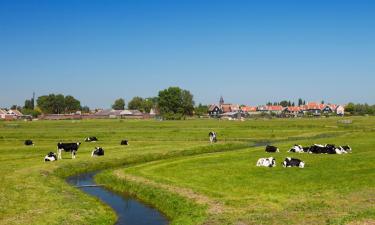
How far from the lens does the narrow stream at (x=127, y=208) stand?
22.2 metres

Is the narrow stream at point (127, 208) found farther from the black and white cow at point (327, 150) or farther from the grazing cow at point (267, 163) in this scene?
the black and white cow at point (327, 150)

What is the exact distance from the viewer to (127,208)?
25109 mm

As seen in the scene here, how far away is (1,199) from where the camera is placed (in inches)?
932

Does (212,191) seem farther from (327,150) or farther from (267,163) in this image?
(327,150)

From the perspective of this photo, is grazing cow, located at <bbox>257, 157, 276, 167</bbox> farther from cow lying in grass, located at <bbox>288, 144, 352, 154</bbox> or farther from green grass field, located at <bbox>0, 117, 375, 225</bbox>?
cow lying in grass, located at <bbox>288, 144, 352, 154</bbox>

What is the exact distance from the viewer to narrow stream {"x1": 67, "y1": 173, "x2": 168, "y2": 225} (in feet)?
72.8

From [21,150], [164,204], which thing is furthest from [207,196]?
[21,150]

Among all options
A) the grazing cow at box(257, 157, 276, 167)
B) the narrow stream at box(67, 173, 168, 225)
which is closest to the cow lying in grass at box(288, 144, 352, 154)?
the grazing cow at box(257, 157, 276, 167)

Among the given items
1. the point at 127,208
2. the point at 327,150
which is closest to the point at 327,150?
the point at 327,150

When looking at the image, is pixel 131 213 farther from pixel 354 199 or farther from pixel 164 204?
pixel 354 199

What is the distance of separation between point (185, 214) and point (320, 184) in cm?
891

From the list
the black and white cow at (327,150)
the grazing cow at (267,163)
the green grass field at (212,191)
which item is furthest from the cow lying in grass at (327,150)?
the grazing cow at (267,163)

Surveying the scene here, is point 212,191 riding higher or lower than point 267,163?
lower

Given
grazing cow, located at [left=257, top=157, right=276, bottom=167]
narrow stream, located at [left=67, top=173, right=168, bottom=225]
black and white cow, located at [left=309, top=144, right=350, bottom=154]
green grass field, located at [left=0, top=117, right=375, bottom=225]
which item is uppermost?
black and white cow, located at [left=309, top=144, right=350, bottom=154]
